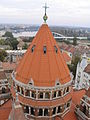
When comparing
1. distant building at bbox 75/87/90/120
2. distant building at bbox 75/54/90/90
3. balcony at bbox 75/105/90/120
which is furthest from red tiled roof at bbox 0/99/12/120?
distant building at bbox 75/54/90/90

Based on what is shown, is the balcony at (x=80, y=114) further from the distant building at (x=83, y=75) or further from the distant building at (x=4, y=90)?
the distant building at (x=83, y=75)

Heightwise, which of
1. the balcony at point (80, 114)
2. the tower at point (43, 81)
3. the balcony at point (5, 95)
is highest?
the tower at point (43, 81)

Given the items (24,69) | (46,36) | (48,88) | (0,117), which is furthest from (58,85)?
(0,117)

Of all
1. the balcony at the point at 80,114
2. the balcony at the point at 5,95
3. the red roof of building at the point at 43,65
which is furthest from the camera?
the balcony at the point at 5,95

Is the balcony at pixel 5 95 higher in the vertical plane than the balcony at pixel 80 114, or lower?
higher

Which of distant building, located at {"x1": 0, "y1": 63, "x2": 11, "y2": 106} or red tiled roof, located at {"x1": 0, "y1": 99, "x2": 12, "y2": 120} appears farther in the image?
distant building, located at {"x1": 0, "y1": 63, "x2": 11, "y2": 106}

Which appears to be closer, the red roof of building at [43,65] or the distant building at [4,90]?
the red roof of building at [43,65]

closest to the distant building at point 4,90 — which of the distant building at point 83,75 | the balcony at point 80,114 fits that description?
the balcony at point 80,114

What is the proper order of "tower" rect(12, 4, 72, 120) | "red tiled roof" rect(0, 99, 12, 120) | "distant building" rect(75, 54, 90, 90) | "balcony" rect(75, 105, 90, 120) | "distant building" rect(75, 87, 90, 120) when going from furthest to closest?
"distant building" rect(75, 54, 90, 90), "red tiled roof" rect(0, 99, 12, 120), "tower" rect(12, 4, 72, 120), "balcony" rect(75, 105, 90, 120), "distant building" rect(75, 87, 90, 120)

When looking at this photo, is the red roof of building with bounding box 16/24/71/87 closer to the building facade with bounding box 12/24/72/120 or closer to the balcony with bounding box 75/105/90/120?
the building facade with bounding box 12/24/72/120
